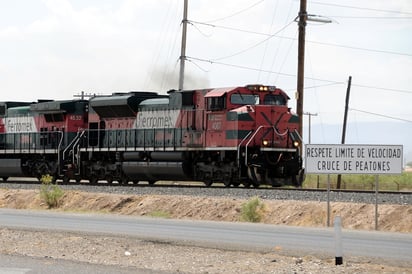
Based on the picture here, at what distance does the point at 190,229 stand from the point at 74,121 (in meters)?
21.6

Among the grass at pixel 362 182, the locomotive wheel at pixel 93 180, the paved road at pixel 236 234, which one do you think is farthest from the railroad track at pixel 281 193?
the grass at pixel 362 182

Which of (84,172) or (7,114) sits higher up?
(7,114)

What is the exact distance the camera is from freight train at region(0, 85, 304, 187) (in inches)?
1341

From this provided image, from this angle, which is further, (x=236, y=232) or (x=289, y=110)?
(x=289, y=110)

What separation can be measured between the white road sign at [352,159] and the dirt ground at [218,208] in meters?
1.43

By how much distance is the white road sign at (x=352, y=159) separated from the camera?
23.3 m

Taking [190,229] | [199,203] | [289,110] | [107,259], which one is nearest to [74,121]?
[289,110]

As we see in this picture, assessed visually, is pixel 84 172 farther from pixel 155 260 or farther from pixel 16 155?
pixel 155 260

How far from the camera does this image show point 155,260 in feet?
48.9

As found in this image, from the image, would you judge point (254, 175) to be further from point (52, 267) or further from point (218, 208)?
point (52, 267)

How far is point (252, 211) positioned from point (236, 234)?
5.14 meters

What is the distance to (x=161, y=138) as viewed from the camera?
3747cm

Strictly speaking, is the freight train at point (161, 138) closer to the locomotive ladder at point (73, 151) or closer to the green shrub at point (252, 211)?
the locomotive ladder at point (73, 151)

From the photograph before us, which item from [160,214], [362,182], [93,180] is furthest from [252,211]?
[362,182]
